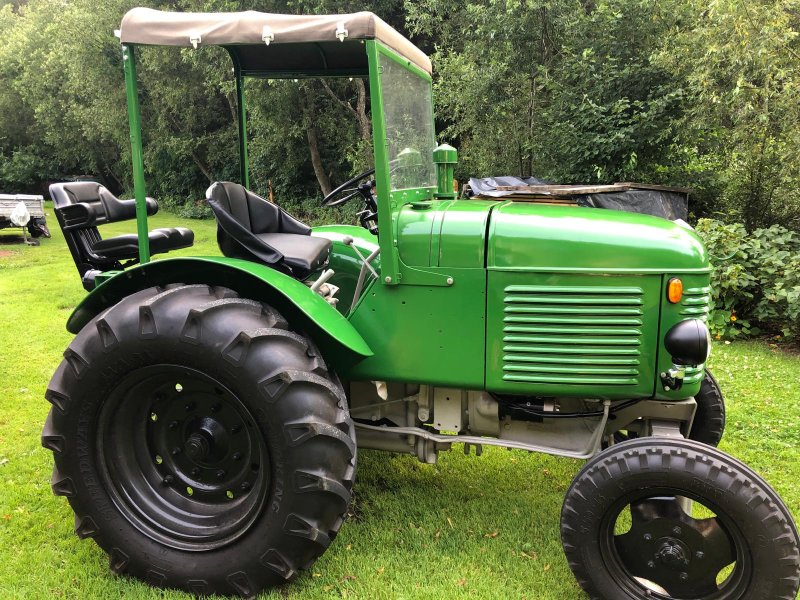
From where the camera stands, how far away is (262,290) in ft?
8.52

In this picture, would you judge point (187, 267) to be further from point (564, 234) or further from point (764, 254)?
point (764, 254)

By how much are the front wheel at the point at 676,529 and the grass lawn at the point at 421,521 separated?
0.96 feet

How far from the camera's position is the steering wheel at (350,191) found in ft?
9.45

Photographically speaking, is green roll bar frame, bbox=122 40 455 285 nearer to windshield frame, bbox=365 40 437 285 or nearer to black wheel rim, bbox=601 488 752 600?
windshield frame, bbox=365 40 437 285

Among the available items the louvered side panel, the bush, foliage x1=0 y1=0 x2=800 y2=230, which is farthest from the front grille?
the bush

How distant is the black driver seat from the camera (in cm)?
282

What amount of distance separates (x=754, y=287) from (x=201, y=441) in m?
5.77

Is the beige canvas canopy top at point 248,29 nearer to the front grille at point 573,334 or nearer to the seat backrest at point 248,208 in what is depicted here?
the seat backrest at point 248,208

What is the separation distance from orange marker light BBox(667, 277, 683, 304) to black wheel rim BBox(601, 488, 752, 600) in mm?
709

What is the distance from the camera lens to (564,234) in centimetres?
243

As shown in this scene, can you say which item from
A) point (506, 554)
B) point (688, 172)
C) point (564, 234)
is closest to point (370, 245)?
point (564, 234)

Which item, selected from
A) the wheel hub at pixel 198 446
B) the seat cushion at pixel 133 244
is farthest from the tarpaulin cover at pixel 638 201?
the wheel hub at pixel 198 446

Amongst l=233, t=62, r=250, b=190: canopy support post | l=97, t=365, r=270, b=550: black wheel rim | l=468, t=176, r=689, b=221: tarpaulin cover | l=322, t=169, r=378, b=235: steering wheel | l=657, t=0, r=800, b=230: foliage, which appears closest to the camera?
l=97, t=365, r=270, b=550: black wheel rim

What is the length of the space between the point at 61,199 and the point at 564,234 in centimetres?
359
